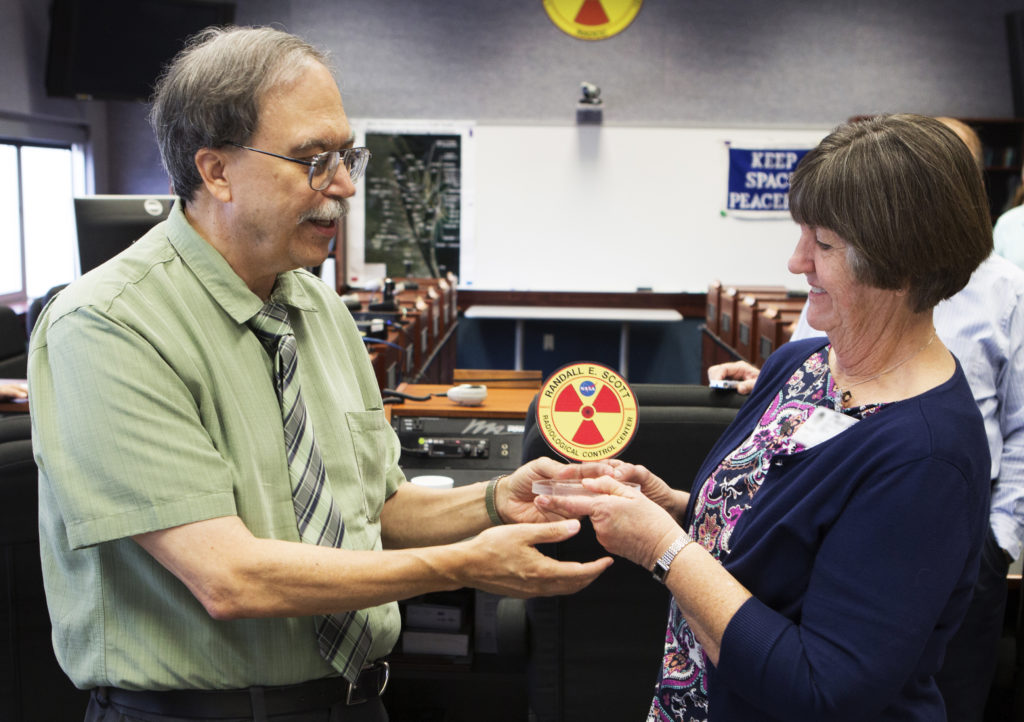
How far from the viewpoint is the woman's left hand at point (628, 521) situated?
3.70ft

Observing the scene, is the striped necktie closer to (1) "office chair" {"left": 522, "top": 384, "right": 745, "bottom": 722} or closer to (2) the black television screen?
(1) "office chair" {"left": 522, "top": 384, "right": 745, "bottom": 722}

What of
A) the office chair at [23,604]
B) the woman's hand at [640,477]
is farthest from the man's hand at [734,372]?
the office chair at [23,604]

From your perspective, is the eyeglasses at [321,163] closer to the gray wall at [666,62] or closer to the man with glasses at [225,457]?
the man with glasses at [225,457]

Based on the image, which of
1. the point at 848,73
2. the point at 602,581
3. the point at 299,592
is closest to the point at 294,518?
the point at 299,592

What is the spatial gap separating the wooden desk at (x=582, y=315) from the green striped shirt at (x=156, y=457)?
5935 mm

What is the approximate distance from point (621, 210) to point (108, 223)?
16.8 ft

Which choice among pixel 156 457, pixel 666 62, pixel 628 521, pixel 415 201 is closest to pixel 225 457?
pixel 156 457

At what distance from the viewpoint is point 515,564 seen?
1162mm

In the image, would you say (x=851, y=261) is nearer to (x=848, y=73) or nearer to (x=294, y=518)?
(x=294, y=518)

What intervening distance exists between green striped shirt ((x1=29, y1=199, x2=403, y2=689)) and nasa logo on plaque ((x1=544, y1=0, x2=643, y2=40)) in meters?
6.86

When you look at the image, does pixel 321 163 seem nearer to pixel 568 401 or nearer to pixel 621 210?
pixel 568 401

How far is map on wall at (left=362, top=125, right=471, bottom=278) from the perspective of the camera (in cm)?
760

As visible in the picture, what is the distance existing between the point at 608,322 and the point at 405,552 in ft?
22.1

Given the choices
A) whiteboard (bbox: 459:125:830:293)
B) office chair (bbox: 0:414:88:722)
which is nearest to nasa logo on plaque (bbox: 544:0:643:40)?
whiteboard (bbox: 459:125:830:293)
